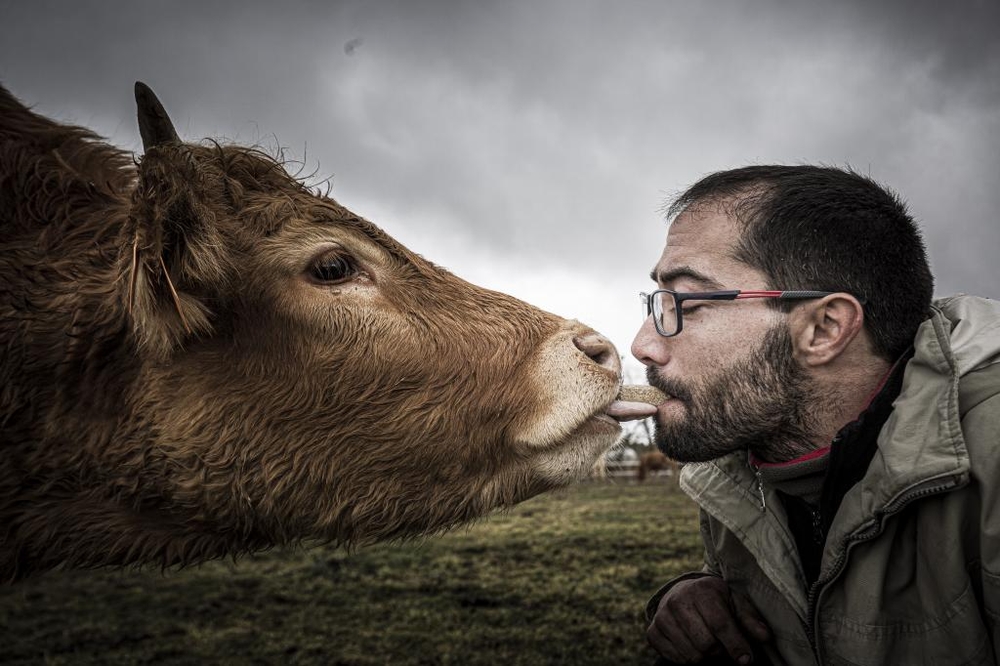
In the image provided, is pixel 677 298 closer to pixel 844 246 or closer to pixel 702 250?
pixel 702 250

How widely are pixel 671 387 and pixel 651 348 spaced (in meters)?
0.18

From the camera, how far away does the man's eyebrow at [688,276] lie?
2.55 metres

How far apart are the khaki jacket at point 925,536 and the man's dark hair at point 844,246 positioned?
16 centimetres

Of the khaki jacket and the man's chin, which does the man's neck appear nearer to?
the khaki jacket

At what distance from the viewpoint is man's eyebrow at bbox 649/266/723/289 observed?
100 inches

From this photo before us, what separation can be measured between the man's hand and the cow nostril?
3.65 ft

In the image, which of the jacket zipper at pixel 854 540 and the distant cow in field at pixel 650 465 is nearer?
the jacket zipper at pixel 854 540

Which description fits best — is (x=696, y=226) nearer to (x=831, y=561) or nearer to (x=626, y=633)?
(x=831, y=561)

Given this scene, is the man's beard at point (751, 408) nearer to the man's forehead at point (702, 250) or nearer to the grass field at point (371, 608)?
the man's forehead at point (702, 250)

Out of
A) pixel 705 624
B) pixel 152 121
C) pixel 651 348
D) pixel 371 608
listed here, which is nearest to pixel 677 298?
pixel 651 348

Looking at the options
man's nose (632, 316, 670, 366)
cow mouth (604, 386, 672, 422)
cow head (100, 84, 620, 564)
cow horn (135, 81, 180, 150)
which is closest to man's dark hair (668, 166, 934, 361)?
man's nose (632, 316, 670, 366)

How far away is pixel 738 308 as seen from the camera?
2.50 m

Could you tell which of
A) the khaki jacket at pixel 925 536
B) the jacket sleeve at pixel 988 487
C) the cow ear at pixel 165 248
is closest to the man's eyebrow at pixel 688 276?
the khaki jacket at pixel 925 536

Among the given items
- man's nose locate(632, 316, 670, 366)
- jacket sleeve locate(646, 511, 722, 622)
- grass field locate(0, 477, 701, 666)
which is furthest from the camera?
grass field locate(0, 477, 701, 666)
